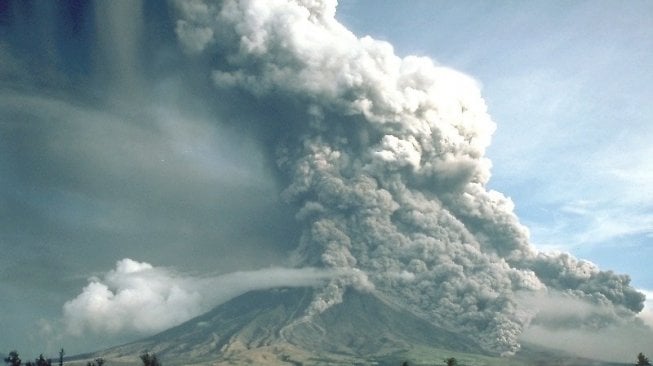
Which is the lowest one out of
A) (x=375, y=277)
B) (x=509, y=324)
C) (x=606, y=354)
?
(x=606, y=354)

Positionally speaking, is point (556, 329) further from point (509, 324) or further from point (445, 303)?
point (445, 303)

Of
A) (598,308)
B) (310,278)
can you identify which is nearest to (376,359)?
(310,278)

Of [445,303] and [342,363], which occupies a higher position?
[445,303]

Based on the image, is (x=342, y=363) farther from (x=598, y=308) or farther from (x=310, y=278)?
(x=598, y=308)

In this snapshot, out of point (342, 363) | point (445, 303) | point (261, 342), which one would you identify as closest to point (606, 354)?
point (445, 303)

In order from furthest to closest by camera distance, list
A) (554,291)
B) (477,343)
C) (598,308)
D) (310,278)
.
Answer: (310,278) < (477,343) < (554,291) < (598,308)

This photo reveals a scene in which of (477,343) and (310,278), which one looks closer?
(477,343)

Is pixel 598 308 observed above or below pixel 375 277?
below

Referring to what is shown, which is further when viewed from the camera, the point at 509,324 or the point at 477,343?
the point at 477,343

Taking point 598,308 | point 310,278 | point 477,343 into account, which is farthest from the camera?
point 310,278
